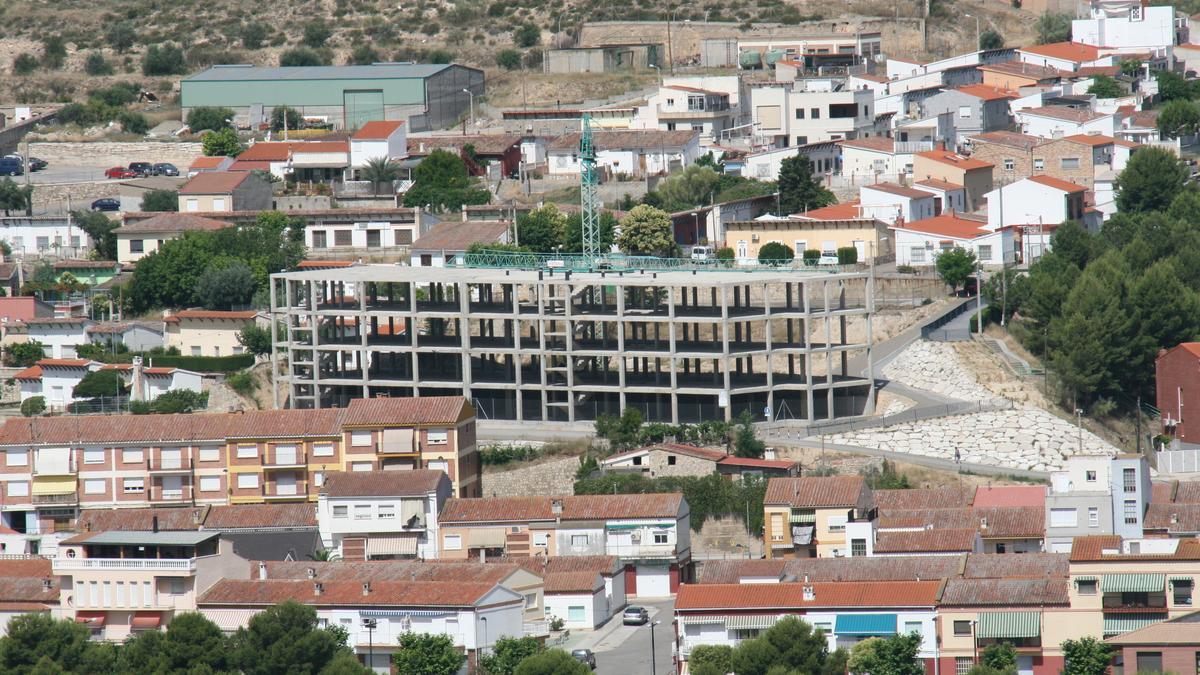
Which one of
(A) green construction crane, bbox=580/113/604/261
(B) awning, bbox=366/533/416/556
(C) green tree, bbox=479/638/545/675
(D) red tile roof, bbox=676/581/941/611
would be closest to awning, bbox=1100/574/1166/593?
(D) red tile roof, bbox=676/581/941/611

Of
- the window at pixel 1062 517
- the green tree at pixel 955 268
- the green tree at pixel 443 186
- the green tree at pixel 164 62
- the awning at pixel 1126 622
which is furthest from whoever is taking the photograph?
the green tree at pixel 164 62

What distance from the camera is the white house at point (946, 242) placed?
3595 inches

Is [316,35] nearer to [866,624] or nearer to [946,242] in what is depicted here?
[946,242]

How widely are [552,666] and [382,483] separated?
15.3m

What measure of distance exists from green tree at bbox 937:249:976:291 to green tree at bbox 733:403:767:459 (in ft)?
48.3

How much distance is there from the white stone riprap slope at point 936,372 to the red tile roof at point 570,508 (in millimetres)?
13429

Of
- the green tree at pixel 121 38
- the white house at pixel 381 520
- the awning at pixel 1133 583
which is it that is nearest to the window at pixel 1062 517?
the awning at pixel 1133 583

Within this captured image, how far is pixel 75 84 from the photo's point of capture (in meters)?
131

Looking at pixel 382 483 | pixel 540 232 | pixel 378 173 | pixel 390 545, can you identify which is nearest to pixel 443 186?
pixel 378 173

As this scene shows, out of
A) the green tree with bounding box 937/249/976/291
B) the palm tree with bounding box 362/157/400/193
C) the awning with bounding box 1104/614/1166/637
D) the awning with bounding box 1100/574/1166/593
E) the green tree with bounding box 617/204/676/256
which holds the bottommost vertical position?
the awning with bounding box 1104/614/1166/637

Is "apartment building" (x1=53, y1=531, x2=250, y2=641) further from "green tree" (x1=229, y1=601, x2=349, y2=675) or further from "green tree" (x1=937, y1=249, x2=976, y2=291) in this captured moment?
"green tree" (x1=937, y1=249, x2=976, y2=291)

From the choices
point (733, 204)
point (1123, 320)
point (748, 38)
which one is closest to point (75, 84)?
point (748, 38)

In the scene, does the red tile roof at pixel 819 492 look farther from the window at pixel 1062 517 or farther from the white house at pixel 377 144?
the white house at pixel 377 144

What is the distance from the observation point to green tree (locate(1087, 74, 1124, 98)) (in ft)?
370
